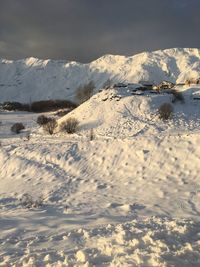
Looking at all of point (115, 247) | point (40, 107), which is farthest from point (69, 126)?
point (40, 107)

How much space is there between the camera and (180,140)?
53.0ft

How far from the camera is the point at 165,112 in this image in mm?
26234

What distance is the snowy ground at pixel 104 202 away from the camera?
731 cm

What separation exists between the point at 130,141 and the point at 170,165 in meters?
2.87

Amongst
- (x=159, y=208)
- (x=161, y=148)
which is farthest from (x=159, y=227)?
(x=161, y=148)

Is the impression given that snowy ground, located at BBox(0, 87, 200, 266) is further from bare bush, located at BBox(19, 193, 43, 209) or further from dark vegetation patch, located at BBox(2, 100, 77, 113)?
dark vegetation patch, located at BBox(2, 100, 77, 113)

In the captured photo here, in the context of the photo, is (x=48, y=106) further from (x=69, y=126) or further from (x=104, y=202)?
(x=104, y=202)

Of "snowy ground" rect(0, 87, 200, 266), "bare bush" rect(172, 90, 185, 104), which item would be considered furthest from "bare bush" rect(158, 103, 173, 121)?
"bare bush" rect(172, 90, 185, 104)

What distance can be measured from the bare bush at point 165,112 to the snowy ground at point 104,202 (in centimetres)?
178

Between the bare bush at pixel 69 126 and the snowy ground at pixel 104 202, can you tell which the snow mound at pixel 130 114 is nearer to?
the snowy ground at pixel 104 202

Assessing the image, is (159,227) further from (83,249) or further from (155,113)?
(155,113)

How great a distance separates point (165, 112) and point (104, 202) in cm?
1463

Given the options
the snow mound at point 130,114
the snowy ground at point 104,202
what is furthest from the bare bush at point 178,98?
the snowy ground at point 104,202

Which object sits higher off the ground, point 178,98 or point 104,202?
point 178,98
